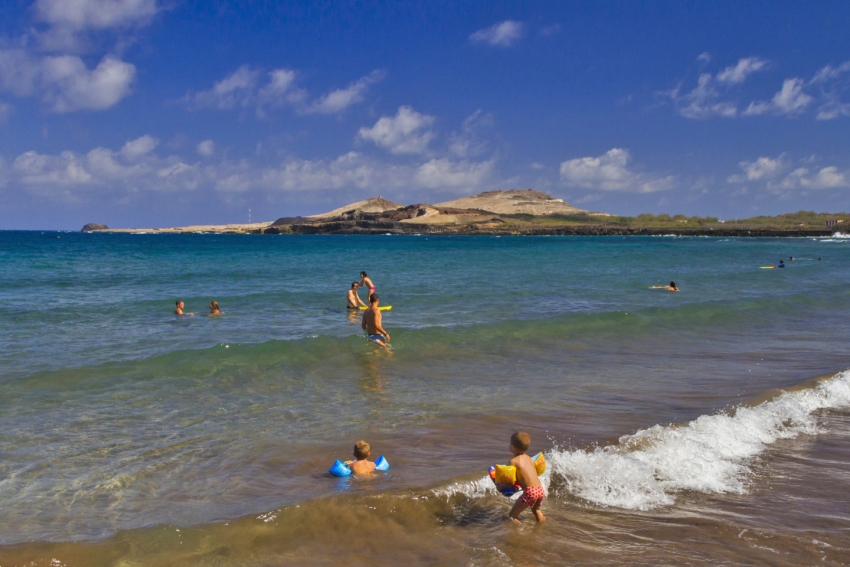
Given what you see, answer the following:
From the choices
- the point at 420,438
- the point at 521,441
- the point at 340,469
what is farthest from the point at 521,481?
the point at 420,438

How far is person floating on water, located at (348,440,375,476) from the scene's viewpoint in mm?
6609

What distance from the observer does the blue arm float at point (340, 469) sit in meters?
6.57

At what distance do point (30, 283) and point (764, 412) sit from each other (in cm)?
3013

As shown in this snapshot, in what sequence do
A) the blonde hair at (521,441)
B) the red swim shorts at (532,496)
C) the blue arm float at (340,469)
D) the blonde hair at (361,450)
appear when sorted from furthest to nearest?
the blonde hair at (361,450) → the blue arm float at (340,469) → the blonde hair at (521,441) → the red swim shorts at (532,496)

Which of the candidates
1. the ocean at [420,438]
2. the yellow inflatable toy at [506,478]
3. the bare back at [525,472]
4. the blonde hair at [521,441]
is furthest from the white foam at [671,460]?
the blonde hair at [521,441]

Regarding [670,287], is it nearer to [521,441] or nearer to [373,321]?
[373,321]

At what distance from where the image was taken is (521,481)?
5605mm

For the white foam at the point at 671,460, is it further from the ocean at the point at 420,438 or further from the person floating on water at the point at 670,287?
the person floating on water at the point at 670,287

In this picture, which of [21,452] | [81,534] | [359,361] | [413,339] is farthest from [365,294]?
[81,534]

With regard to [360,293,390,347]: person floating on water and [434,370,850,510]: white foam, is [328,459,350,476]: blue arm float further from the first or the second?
[360,293,390,347]: person floating on water

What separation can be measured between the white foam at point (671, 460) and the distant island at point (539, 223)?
117 metres

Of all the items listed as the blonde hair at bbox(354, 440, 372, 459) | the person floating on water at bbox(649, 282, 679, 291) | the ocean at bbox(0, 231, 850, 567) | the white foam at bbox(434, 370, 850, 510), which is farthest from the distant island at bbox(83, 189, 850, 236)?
the blonde hair at bbox(354, 440, 372, 459)

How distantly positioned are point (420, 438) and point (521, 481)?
96.1 inches

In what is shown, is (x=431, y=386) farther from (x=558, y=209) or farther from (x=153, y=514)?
(x=558, y=209)
